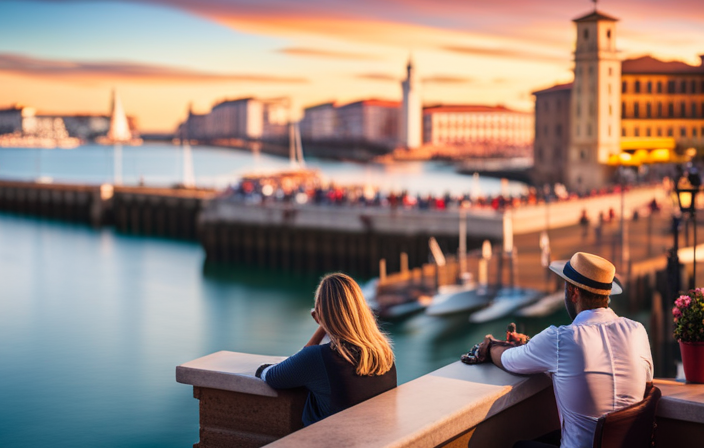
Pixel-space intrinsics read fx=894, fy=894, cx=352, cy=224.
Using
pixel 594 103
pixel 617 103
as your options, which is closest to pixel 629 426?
pixel 617 103

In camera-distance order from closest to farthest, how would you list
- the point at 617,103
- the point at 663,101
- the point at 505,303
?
the point at 505,303
the point at 663,101
the point at 617,103

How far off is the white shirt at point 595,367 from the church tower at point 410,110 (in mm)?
156411

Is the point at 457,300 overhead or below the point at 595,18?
below

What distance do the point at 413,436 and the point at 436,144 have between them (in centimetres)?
19241

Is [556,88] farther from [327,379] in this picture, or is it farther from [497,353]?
[327,379]

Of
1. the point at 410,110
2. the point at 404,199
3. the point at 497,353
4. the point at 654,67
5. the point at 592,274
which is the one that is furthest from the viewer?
the point at 410,110

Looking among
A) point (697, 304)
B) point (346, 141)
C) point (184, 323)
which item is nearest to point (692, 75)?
point (184, 323)

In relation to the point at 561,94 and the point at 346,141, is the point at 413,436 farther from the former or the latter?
the point at 346,141

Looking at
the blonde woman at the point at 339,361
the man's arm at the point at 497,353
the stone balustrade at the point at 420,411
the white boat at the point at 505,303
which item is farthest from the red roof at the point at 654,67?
the blonde woman at the point at 339,361

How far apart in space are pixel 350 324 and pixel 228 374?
2.94 feet

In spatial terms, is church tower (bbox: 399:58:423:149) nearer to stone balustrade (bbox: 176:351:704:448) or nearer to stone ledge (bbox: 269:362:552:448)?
stone balustrade (bbox: 176:351:704:448)

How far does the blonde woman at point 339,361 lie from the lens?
388cm

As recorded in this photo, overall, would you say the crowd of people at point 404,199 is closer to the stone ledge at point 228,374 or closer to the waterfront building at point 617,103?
the waterfront building at point 617,103

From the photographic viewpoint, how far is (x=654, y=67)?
56.7 metres
